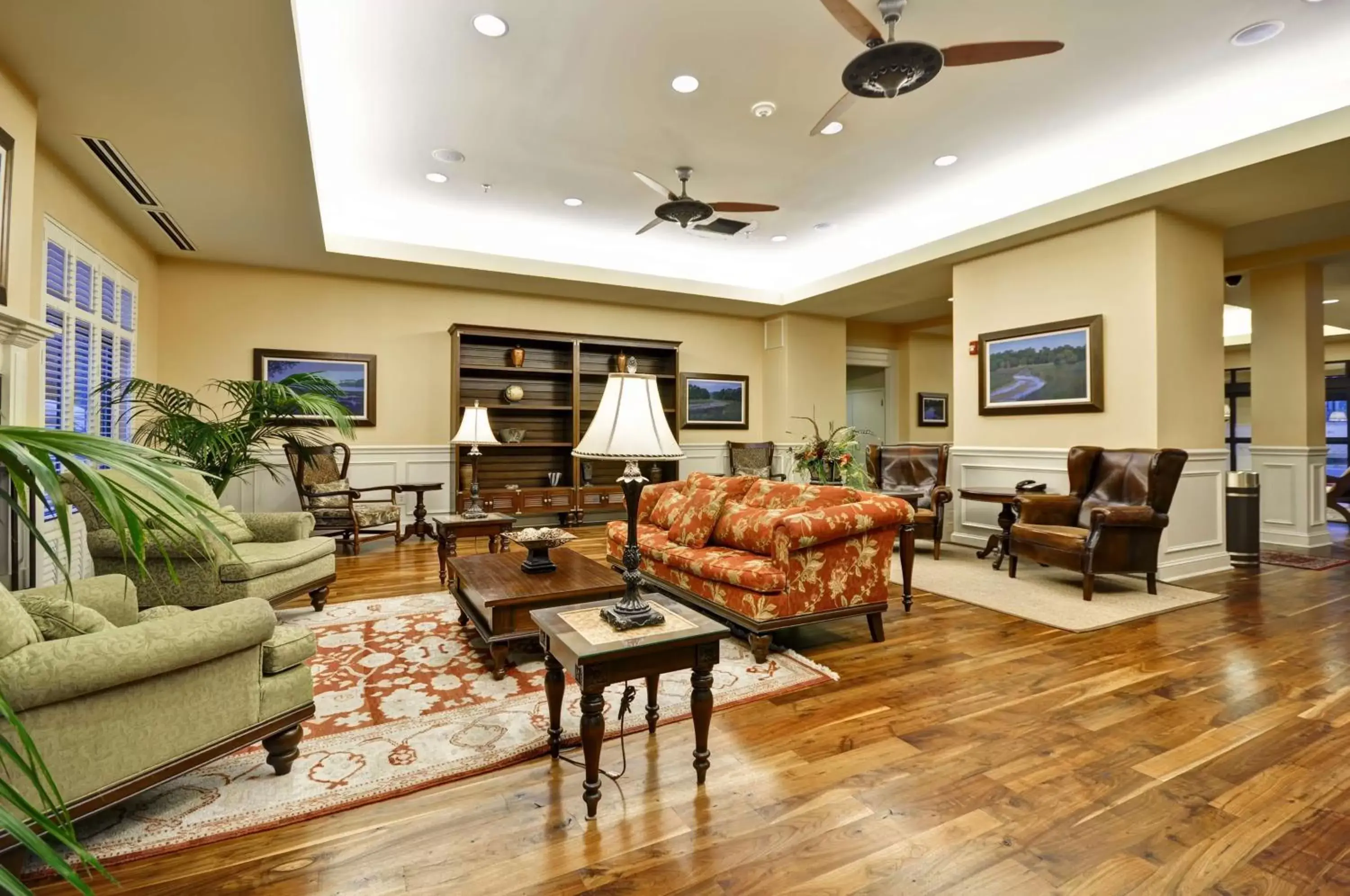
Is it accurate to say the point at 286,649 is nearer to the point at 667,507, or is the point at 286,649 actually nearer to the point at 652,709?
the point at 652,709

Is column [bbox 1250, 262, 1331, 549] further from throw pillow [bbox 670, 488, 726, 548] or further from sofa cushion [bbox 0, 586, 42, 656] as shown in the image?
sofa cushion [bbox 0, 586, 42, 656]

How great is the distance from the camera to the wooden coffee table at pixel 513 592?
2779 mm

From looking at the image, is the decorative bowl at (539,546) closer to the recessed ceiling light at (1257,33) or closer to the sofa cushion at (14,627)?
the sofa cushion at (14,627)

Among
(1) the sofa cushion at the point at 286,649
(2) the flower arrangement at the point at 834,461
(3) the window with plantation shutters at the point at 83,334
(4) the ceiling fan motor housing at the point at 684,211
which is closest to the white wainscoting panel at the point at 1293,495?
(2) the flower arrangement at the point at 834,461

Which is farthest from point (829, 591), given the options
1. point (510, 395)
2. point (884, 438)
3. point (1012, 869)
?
point (884, 438)

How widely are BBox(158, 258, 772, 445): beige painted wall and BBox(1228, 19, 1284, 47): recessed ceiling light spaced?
5.64 meters

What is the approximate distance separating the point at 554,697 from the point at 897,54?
119 inches

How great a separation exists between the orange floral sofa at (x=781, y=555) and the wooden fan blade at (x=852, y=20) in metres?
2.13

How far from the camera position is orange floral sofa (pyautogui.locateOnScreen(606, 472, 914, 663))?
3.03 meters

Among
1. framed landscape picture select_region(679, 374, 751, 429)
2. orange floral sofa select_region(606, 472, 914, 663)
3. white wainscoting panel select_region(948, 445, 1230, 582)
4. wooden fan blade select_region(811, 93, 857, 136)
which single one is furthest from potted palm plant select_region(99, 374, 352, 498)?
white wainscoting panel select_region(948, 445, 1230, 582)

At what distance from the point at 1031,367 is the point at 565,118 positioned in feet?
13.9

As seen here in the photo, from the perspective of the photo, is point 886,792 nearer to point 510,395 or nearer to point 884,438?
point 510,395

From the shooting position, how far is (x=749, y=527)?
3451 mm

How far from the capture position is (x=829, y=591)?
10.4 ft
